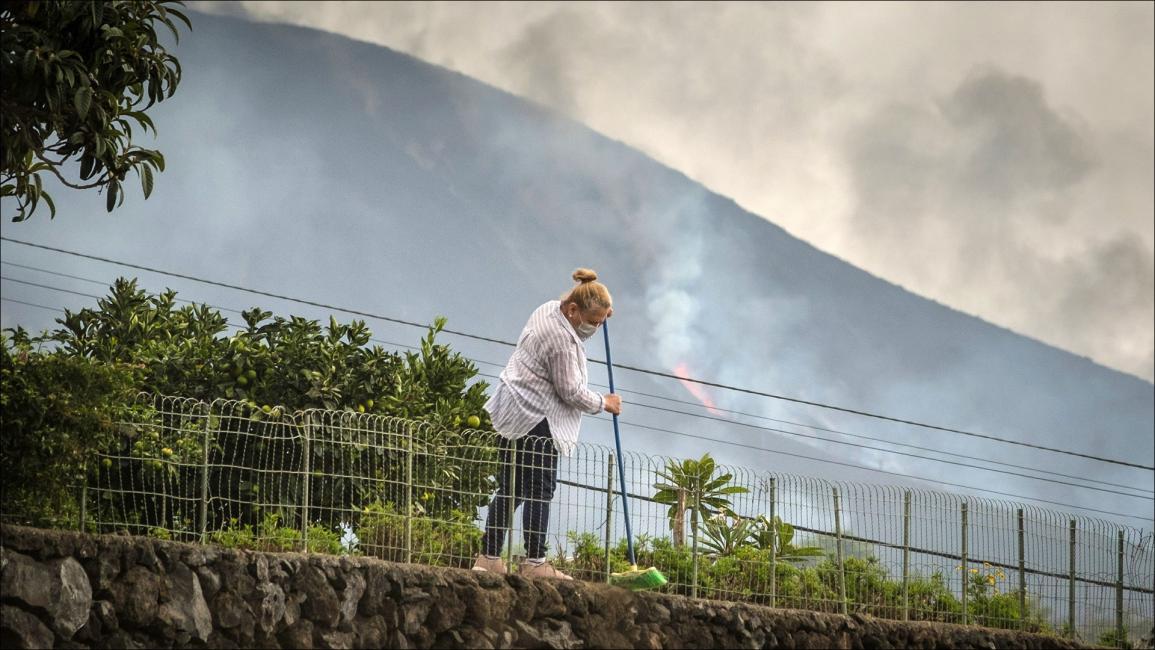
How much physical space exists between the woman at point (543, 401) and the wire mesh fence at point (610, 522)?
137mm

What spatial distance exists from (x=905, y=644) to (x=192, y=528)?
7.42m

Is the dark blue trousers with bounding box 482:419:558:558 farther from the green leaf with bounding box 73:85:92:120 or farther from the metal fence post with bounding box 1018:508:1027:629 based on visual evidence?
the metal fence post with bounding box 1018:508:1027:629

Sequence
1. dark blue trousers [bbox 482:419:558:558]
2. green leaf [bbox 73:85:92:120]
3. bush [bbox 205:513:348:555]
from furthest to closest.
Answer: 1. bush [bbox 205:513:348:555]
2. dark blue trousers [bbox 482:419:558:558]
3. green leaf [bbox 73:85:92:120]

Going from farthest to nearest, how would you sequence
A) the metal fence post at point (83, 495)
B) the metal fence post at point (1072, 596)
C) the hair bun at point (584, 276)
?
the metal fence post at point (1072, 596)
the hair bun at point (584, 276)
the metal fence post at point (83, 495)

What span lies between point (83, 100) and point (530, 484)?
430cm

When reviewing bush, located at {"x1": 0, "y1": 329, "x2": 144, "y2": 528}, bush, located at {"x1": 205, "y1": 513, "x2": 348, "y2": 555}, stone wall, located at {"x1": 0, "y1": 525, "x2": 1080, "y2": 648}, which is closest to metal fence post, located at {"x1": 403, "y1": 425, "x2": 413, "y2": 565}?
stone wall, located at {"x1": 0, "y1": 525, "x2": 1080, "y2": 648}

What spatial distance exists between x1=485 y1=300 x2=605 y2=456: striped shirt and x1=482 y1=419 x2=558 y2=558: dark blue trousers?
92mm

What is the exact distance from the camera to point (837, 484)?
14.8 metres

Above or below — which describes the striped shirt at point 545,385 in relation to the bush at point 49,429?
above

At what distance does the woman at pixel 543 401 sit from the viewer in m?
11.4

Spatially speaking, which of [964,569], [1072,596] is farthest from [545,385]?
[1072,596]

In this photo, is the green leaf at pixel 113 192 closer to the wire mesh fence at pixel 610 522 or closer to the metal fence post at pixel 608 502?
the wire mesh fence at pixel 610 522

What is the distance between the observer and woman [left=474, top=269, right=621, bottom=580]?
37.4ft

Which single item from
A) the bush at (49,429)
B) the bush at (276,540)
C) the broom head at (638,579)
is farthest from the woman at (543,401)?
the bush at (49,429)
